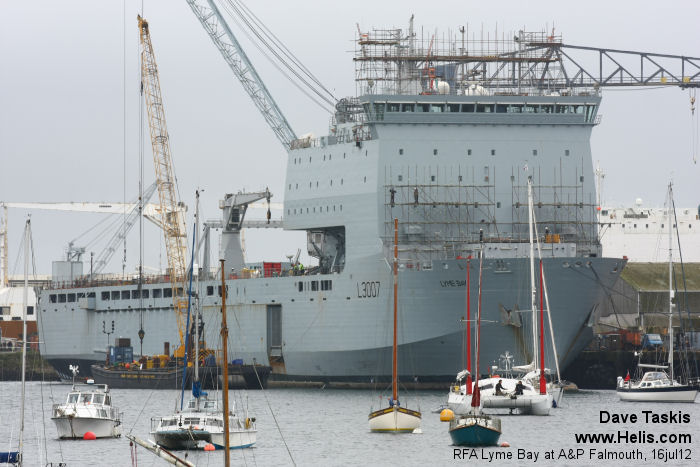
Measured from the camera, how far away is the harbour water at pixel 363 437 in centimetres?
4659

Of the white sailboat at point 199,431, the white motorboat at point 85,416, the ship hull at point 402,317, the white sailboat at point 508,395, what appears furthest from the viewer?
the ship hull at point 402,317

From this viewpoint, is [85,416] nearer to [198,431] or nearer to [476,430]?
[198,431]

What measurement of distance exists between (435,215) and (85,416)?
2337 centimetres

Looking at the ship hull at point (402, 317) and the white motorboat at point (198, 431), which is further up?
the ship hull at point (402, 317)

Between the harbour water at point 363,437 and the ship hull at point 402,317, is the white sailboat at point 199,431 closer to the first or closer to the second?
the harbour water at point 363,437

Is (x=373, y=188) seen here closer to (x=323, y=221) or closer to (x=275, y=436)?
(x=323, y=221)

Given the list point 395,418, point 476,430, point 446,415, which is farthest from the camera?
point 446,415

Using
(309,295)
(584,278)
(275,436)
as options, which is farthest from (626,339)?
(275,436)

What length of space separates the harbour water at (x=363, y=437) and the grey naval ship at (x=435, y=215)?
11.2ft

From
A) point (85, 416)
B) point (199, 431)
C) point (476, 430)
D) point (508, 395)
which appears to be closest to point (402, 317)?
point (508, 395)

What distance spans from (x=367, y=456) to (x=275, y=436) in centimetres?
721

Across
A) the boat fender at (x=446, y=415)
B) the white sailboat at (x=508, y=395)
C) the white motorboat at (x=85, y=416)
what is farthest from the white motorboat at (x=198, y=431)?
the white sailboat at (x=508, y=395)

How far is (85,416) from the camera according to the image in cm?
5250

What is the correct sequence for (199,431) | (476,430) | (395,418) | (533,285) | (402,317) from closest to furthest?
(476,430)
(199,431)
(395,418)
(533,285)
(402,317)
